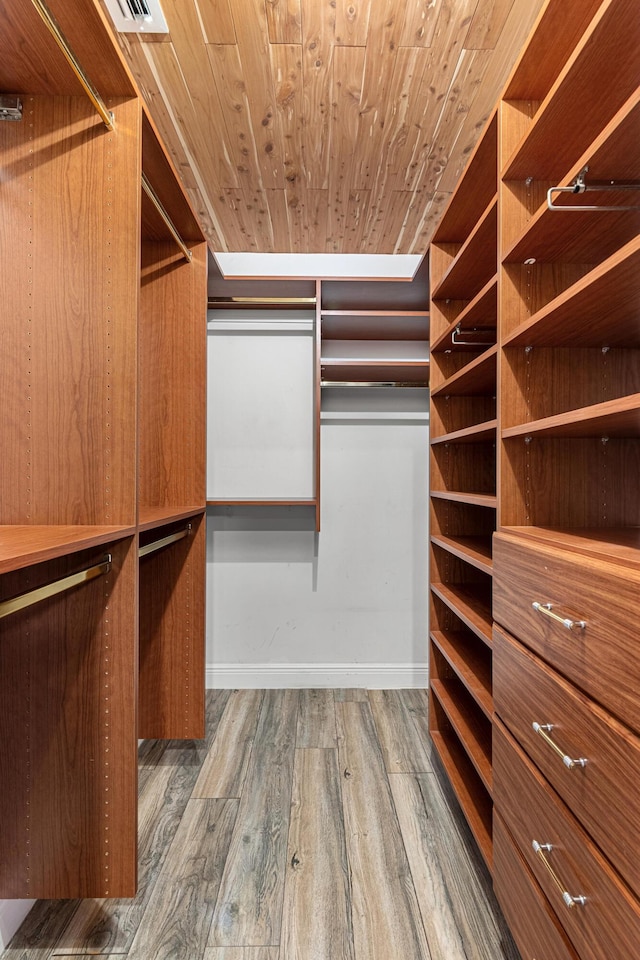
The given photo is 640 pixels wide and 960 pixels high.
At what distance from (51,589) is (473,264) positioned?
1519mm

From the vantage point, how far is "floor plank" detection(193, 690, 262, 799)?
1.76 meters

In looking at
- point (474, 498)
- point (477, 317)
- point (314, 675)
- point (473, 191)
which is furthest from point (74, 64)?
point (314, 675)

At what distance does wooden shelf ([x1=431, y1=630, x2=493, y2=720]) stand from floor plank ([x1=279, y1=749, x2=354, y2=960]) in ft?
1.96

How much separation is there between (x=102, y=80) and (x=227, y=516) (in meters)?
1.85

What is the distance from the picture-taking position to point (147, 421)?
1.95m

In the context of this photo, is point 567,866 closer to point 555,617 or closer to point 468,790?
point 555,617

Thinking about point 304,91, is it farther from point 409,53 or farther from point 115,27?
point 115,27

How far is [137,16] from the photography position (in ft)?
4.45

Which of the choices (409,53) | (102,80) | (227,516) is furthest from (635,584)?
(227,516)

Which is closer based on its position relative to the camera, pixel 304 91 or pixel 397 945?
pixel 397 945

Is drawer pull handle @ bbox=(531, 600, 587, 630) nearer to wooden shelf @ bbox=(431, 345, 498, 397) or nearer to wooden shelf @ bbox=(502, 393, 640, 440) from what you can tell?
wooden shelf @ bbox=(502, 393, 640, 440)

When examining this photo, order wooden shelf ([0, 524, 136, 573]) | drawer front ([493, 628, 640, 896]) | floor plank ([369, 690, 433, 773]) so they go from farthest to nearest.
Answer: floor plank ([369, 690, 433, 773]) < wooden shelf ([0, 524, 136, 573]) < drawer front ([493, 628, 640, 896])

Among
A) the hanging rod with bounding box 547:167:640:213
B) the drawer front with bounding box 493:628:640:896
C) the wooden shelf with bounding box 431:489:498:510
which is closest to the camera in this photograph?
the drawer front with bounding box 493:628:640:896

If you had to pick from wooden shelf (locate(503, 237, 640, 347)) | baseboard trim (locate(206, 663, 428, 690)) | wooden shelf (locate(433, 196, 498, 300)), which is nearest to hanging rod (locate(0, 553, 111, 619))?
wooden shelf (locate(503, 237, 640, 347))
